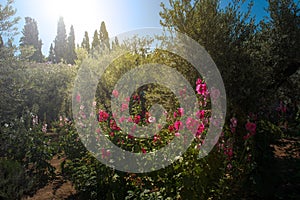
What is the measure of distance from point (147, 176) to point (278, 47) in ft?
20.1

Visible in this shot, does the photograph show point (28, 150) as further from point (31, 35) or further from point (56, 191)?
point (31, 35)

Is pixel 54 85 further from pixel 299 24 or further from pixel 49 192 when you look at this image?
pixel 299 24

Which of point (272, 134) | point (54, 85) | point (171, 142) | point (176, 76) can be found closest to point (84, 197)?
point (171, 142)

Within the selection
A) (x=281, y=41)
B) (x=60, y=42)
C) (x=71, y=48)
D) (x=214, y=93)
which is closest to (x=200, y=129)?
(x=214, y=93)

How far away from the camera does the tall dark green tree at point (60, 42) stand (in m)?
52.4

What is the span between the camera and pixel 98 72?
10570mm

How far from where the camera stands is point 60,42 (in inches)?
2088

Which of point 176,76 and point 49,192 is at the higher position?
point 176,76

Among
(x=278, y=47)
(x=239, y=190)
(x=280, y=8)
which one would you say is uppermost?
(x=280, y=8)

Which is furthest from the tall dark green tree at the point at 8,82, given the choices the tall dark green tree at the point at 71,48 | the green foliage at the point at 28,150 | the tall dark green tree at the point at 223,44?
the tall dark green tree at the point at 71,48

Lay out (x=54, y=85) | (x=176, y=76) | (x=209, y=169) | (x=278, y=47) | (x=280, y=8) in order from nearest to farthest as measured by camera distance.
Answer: (x=209, y=169) < (x=176, y=76) < (x=278, y=47) < (x=280, y=8) < (x=54, y=85)

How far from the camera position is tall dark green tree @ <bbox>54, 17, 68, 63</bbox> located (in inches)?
2063

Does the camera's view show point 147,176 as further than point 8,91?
No

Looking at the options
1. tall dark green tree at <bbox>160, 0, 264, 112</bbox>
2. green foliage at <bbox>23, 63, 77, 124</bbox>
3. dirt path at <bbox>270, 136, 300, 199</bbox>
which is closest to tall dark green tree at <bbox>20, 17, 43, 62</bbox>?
green foliage at <bbox>23, 63, 77, 124</bbox>
